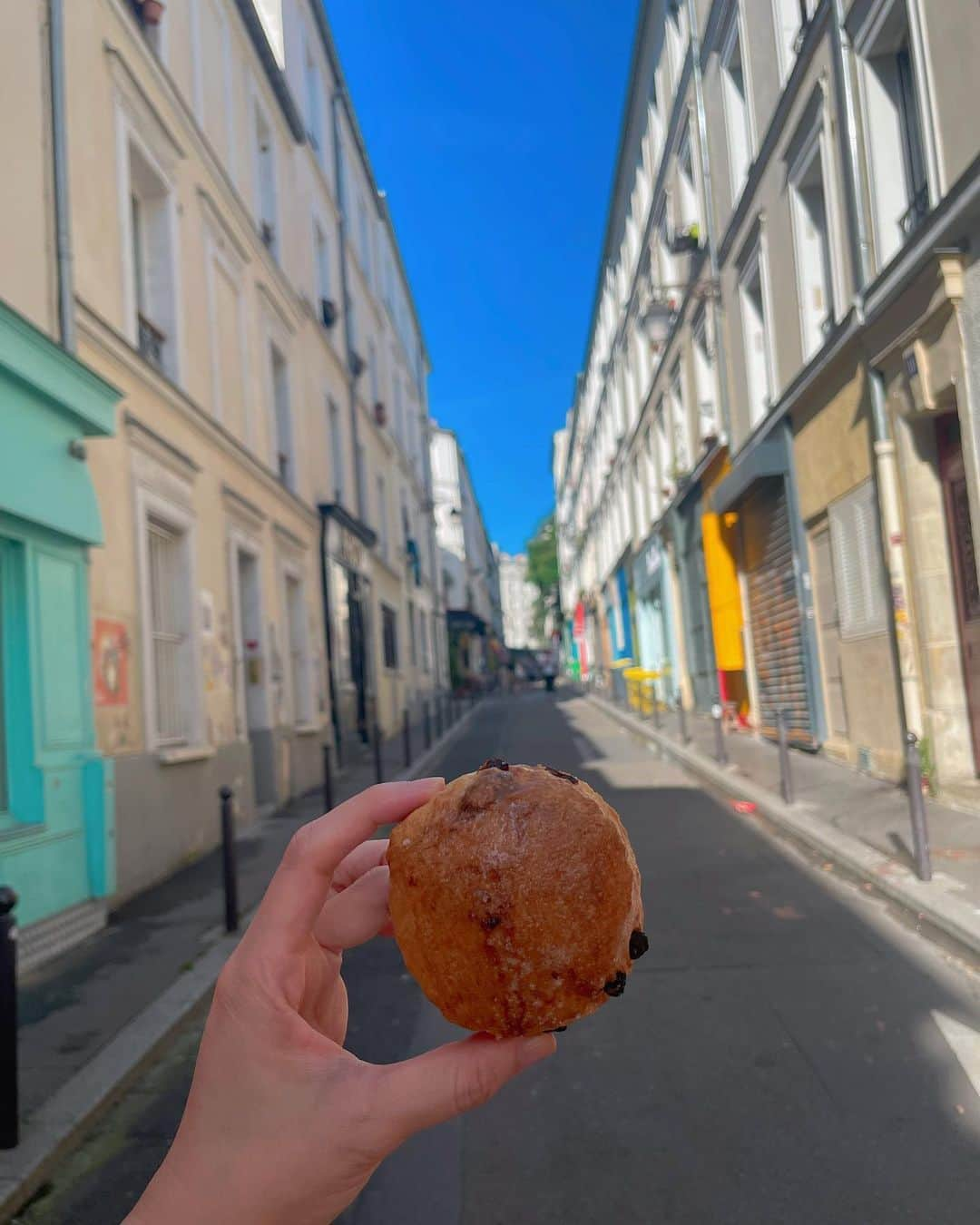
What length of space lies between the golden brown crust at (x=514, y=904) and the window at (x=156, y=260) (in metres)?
9.12

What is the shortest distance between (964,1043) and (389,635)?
2074 cm

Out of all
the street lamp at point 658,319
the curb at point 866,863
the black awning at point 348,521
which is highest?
the street lamp at point 658,319

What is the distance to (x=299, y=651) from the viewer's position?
14.3 meters

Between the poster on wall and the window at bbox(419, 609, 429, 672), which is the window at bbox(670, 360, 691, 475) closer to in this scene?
the window at bbox(419, 609, 429, 672)

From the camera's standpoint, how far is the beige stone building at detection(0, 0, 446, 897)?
24.3 feet

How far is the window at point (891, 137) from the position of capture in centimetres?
902

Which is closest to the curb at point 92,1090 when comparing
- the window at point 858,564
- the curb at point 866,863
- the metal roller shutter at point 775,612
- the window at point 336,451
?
the curb at point 866,863

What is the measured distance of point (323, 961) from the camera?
1.47 metres

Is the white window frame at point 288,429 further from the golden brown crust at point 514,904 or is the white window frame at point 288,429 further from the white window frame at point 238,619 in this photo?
the golden brown crust at point 514,904

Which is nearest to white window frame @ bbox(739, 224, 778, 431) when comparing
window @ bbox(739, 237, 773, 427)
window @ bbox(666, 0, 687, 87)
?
window @ bbox(739, 237, 773, 427)

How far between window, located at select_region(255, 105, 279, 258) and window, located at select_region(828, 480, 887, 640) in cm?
938

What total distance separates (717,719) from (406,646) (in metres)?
16.0

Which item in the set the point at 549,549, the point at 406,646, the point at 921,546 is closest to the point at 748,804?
the point at 921,546

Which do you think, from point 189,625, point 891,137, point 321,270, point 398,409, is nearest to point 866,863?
point 189,625
